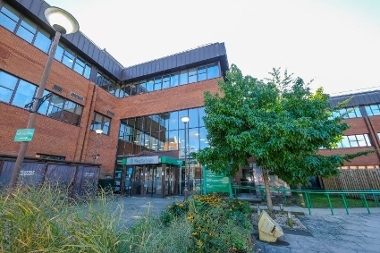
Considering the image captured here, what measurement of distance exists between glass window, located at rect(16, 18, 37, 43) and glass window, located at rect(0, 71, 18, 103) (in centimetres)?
322

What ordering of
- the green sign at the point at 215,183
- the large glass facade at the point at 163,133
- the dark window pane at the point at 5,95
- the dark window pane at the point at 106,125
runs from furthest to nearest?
the dark window pane at the point at 106,125 → the large glass facade at the point at 163,133 → the dark window pane at the point at 5,95 → the green sign at the point at 215,183

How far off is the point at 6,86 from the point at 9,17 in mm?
4794

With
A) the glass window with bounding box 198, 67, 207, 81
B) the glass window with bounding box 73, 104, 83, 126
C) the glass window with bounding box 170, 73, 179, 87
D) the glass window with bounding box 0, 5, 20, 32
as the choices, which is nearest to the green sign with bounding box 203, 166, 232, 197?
the glass window with bounding box 198, 67, 207, 81

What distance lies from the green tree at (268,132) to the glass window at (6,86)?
12.7m

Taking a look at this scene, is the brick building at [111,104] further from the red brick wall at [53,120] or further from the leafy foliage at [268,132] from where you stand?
the leafy foliage at [268,132]

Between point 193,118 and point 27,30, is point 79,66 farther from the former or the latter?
point 193,118

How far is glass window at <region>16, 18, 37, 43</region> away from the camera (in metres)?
12.2

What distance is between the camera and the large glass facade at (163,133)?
1566 cm

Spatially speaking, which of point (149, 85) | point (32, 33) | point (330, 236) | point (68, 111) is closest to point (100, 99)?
point (68, 111)

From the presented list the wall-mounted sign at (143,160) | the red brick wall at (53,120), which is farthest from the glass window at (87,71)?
the wall-mounted sign at (143,160)

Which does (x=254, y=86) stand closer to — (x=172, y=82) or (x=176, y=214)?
(x=176, y=214)

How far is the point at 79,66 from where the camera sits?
16.3 meters

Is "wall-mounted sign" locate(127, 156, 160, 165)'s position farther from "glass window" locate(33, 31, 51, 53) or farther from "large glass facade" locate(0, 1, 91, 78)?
"glass window" locate(33, 31, 51, 53)

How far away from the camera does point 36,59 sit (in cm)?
1270
